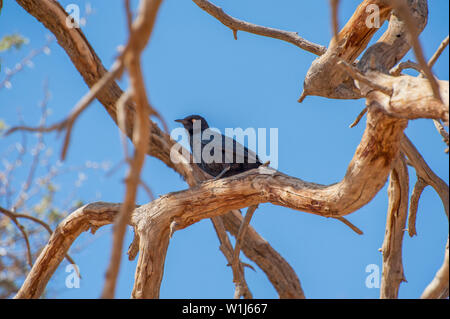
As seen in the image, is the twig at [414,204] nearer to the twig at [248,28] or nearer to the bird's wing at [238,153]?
the bird's wing at [238,153]

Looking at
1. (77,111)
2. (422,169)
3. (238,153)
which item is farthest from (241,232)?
(77,111)

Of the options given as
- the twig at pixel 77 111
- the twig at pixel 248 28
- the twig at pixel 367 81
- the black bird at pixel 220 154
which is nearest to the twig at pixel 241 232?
the black bird at pixel 220 154

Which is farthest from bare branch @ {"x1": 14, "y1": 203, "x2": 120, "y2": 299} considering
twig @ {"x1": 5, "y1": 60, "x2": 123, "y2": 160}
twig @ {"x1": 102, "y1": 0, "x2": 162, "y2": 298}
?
twig @ {"x1": 102, "y1": 0, "x2": 162, "y2": 298}

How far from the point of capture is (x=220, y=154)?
17.4ft

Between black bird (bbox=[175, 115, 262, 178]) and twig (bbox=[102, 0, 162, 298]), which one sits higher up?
black bird (bbox=[175, 115, 262, 178])

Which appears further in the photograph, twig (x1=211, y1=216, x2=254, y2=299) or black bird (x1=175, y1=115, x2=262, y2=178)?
twig (x1=211, y1=216, x2=254, y2=299)

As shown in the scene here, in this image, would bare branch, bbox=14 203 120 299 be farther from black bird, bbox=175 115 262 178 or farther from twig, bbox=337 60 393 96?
twig, bbox=337 60 393 96

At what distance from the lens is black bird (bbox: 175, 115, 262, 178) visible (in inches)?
204
